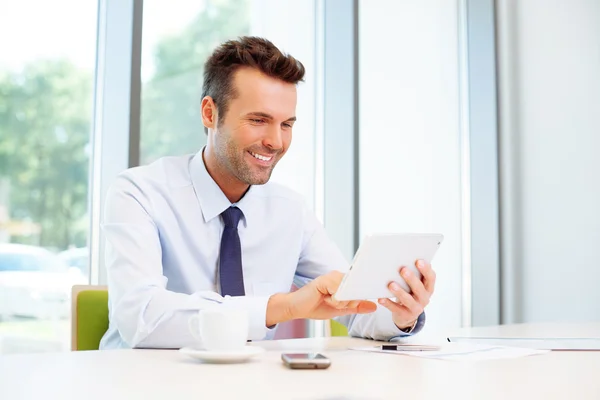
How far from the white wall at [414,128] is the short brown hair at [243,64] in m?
1.77

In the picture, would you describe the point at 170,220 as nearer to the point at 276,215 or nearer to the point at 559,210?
the point at 276,215

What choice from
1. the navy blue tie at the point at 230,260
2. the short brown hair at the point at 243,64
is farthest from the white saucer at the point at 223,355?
the short brown hair at the point at 243,64

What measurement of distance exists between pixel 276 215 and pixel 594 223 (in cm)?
238

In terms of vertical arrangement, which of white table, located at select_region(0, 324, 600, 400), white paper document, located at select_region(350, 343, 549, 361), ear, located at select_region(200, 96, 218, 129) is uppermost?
ear, located at select_region(200, 96, 218, 129)

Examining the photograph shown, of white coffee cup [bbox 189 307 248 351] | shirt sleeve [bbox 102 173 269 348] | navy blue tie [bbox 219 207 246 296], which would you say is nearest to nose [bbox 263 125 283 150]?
navy blue tie [bbox 219 207 246 296]

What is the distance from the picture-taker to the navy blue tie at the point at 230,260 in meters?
1.80

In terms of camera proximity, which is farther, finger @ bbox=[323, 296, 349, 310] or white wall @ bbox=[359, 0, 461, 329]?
white wall @ bbox=[359, 0, 461, 329]

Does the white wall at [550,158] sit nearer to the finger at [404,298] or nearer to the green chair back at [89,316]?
the finger at [404,298]

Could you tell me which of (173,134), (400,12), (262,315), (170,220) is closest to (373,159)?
(400,12)

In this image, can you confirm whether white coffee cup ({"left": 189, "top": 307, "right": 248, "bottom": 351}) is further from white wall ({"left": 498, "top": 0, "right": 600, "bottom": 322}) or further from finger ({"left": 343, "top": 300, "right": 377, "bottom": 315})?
white wall ({"left": 498, "top": 0, "right": 600, "bottom": 322})

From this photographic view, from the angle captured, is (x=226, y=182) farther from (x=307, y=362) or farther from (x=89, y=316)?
(x=307, y=362)

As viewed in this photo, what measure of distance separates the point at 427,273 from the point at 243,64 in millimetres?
887

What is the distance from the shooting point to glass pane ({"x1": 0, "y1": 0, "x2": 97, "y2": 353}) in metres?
2.68

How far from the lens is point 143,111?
123 inches
